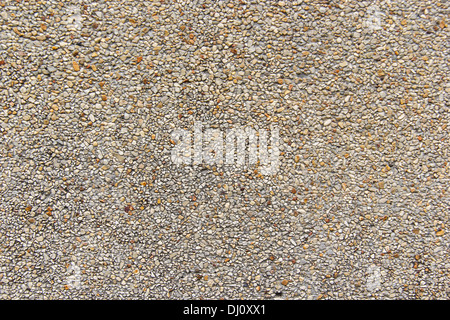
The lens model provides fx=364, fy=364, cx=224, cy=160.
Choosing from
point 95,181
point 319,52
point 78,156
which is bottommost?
point 95,181

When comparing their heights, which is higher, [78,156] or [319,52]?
[319,52]

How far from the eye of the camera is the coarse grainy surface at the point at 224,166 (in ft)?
8.41

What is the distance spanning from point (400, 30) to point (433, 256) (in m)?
1.62

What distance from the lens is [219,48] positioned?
258cm

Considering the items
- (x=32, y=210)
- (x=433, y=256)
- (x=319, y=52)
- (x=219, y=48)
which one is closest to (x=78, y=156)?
(x=32, y=210)

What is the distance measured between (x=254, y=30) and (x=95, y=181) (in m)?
1.55

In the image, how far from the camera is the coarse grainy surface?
2.56m

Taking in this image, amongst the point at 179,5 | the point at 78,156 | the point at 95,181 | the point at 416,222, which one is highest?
the point at 179,5

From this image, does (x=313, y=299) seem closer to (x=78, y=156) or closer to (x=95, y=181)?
(x=95, y=181)

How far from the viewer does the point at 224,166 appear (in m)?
2.57
